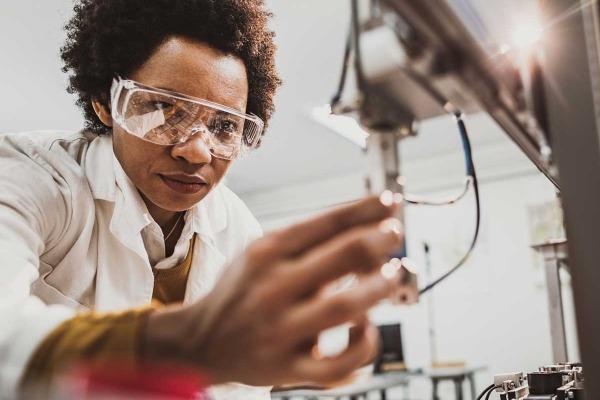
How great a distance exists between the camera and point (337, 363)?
1.33ft

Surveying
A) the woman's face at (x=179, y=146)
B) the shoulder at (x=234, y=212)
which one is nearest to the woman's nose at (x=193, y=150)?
the woman's face at (x=179, y=146)

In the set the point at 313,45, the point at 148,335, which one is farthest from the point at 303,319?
the point at 313,45

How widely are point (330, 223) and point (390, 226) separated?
0.16ft

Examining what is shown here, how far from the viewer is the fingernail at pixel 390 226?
41cm

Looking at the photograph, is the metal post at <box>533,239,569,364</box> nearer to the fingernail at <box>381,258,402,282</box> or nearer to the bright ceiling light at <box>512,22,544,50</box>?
the bright ceiling light at <box>512,22,544,50</box>

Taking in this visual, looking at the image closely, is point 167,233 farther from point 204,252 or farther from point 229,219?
point 229,219

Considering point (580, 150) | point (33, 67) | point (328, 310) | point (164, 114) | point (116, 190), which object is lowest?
point (328, 310)

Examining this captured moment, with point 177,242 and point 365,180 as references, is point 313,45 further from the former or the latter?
point 365,180

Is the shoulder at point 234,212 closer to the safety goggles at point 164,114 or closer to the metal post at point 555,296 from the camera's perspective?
the safety goggles at point 164,114

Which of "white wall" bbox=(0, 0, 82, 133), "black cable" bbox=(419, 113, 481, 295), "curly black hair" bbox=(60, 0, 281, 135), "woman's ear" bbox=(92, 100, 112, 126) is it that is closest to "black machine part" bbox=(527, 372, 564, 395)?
"black cable" bbox=(419, 113, 481, 295)

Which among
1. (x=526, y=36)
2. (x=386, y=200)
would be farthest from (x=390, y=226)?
(x=526, y=36)

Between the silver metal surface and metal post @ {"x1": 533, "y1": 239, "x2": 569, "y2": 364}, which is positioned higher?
the silver metal surface

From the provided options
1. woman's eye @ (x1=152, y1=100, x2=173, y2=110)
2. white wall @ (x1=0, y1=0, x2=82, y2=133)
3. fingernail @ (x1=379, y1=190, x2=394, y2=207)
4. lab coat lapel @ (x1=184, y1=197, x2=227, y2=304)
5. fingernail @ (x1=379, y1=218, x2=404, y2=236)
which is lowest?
fingernail @ (x1=379, y1=218, x2=404, y2=236)

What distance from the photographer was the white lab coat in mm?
813
